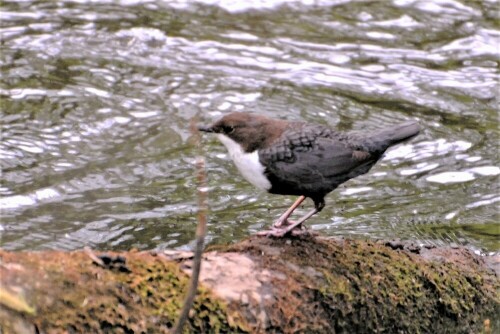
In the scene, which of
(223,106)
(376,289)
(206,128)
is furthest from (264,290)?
(223,106)

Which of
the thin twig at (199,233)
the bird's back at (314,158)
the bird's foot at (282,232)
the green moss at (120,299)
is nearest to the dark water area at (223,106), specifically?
the bird's back at (314,158)

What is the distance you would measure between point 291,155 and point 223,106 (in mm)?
3252

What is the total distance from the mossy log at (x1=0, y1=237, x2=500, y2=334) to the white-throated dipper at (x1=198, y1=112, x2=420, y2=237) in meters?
0.26

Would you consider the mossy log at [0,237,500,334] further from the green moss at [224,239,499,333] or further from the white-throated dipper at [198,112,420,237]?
the white-throated dipper at [198,112,420,237]

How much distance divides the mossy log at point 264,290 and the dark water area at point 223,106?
160 cm

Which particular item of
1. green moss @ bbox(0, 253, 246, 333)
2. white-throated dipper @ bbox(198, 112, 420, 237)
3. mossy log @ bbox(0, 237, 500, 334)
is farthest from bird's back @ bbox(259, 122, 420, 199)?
green moss @ bbox(0, 253, 246, 333)

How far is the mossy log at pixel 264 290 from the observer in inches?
94.3

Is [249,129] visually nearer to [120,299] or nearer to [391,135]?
[391,135]

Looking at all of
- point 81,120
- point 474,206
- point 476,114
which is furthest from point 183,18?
point 474,206

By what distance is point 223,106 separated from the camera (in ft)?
22.1

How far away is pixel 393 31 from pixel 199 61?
2026 millimetres

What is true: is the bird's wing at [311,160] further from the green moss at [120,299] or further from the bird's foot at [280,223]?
the green moss at [120,299]

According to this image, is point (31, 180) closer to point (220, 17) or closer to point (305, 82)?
point (305, 82)

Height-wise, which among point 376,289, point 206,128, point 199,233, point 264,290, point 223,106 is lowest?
point 223,106
